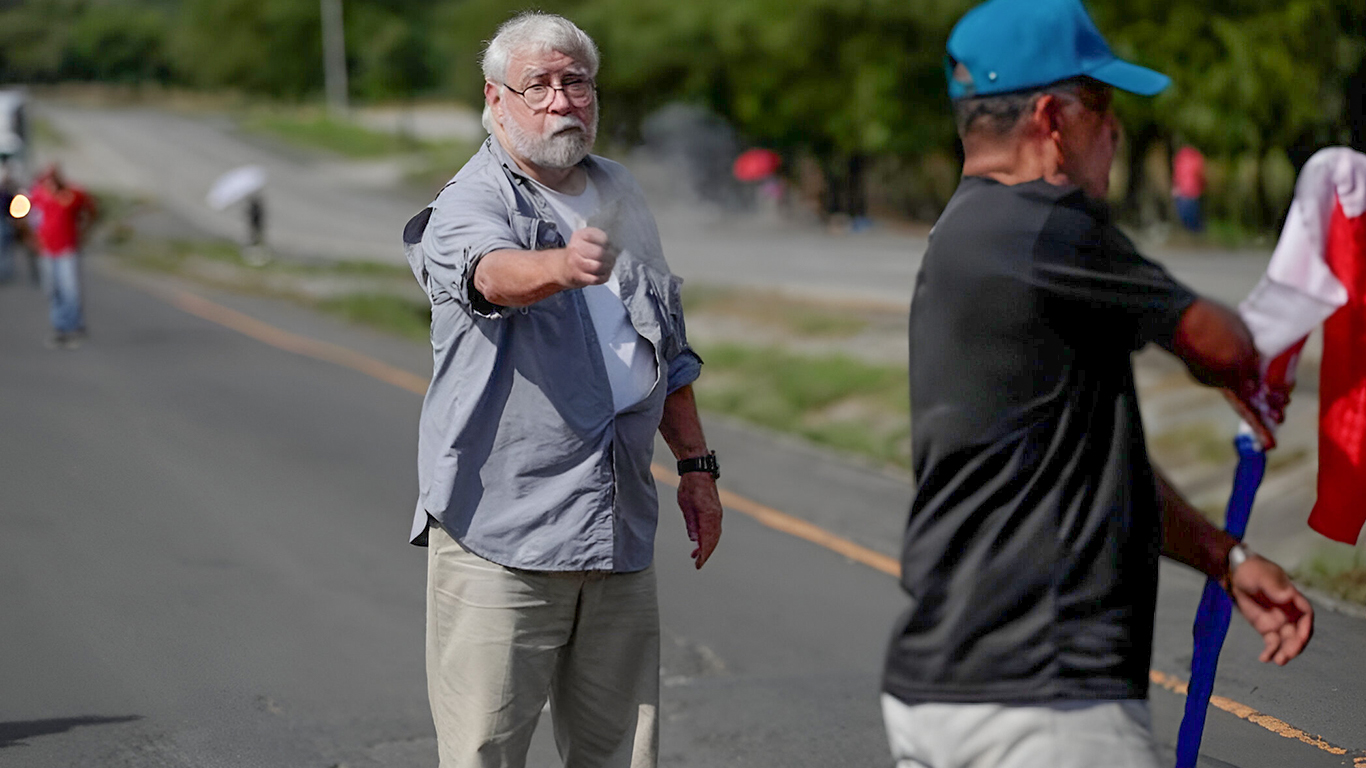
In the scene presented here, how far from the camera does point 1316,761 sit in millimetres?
4348

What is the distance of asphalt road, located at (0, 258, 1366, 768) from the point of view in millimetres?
4844

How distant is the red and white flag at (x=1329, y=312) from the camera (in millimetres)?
2242

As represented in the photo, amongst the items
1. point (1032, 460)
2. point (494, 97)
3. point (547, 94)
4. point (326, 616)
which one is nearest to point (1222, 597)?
point (1032, 460)

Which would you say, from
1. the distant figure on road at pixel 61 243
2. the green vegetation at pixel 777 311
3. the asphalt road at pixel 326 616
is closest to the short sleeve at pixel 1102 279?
the asphalt road at pixel 326 616

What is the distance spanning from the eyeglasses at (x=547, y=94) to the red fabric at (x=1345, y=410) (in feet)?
4.70

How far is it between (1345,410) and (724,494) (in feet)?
21.3

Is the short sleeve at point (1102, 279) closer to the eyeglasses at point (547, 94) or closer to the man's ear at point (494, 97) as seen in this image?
the eyeglasses at point (547, 94)

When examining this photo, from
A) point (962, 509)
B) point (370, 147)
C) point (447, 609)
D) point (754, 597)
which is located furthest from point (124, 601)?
point (370, 147)

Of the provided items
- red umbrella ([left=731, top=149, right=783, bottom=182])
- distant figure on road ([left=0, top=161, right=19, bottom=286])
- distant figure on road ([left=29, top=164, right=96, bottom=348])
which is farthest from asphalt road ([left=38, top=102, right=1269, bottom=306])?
distant figure on road ([left=29, top=164, right=96, bottom=348])

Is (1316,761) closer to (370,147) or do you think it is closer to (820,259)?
(820,259)

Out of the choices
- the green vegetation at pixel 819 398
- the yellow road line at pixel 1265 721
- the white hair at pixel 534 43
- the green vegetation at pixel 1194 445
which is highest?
the white hair at pixel 534 43

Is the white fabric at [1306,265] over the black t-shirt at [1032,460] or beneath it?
over

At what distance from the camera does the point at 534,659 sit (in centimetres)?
318

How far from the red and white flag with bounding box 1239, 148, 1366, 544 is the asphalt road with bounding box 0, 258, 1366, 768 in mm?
2106
